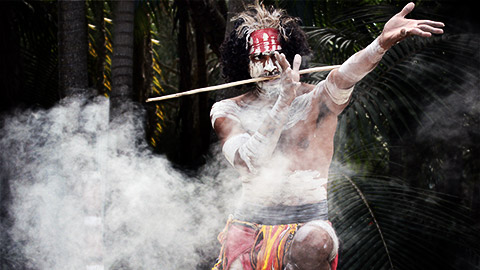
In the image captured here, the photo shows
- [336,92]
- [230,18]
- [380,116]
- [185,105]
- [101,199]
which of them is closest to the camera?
[336,92]

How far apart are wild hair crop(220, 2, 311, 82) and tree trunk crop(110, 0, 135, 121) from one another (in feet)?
5.03

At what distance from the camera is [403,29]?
2.52 metres

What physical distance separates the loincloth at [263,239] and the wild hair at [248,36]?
32.1 inches

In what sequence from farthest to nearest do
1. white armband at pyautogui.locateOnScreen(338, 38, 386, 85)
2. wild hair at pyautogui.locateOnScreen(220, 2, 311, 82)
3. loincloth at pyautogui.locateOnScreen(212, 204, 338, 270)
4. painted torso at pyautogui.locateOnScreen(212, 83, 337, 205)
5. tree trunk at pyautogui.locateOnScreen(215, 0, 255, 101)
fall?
tree trunk at pyautogui.locateOnScreen(215, 0, 255, 101) < wild hair at pyautogui.locateOnScreen(220, 2, 311, 82) < painted torso at pyautogui.locateOnScreen(212, 83, 337, 205) < loincloth at pyautogui.locateOnScreen(212, 204, 338, 270) < white armband at pyautogui.locateOnScreen(338, 38, 386, 85)

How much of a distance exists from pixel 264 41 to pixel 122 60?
81.2 inches

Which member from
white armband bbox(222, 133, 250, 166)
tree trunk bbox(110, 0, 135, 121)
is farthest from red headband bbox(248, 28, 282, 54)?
tree trunk bbox(110, 0, 135, 121)

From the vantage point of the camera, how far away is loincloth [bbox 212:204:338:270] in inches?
109

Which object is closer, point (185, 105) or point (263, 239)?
point (263, 239)

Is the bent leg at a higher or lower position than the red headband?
lower

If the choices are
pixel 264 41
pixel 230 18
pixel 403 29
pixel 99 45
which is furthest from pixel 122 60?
pixel 99 45

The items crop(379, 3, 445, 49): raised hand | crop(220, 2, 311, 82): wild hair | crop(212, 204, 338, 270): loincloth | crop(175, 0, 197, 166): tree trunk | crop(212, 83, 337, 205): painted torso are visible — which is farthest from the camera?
crop(175, 0, 197, 166): tree trunk

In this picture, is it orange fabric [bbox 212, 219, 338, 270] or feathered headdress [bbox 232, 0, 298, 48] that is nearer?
orange fabric [bbox 212, 219, 338, 270]

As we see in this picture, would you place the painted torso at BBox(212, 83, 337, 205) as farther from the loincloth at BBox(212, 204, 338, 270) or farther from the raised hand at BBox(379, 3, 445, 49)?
the raised hand at BBox(379, 3, 445, 49)

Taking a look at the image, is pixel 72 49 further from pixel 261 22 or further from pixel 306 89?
pixel 306 89
